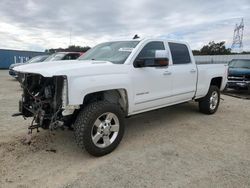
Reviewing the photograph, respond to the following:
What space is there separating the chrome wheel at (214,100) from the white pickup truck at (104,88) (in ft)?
4.33

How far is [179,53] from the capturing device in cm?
561

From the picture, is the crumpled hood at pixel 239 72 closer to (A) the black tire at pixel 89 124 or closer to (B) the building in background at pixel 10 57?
(A) the black tire at pixel 89 124

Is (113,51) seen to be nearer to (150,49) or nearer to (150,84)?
(150,49)

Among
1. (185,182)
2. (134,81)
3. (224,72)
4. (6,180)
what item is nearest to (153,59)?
(134,81)

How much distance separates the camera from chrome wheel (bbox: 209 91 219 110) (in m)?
6.70

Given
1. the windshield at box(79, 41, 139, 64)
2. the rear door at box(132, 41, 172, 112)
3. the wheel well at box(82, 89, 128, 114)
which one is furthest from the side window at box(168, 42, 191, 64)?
the wheel well at box(82, 89, 128, 114)

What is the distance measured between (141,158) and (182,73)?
2410 mm

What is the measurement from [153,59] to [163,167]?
187cm

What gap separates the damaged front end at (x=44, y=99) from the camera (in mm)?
3609

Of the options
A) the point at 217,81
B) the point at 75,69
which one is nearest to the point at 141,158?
the point at 75,69

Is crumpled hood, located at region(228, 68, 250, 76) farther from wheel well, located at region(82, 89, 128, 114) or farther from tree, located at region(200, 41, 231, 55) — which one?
tree, located at region(200, 41, 231, 55)

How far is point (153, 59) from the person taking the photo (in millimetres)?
4355

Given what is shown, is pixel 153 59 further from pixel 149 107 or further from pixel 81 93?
pixel 81 93

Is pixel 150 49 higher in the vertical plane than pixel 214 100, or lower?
higher
